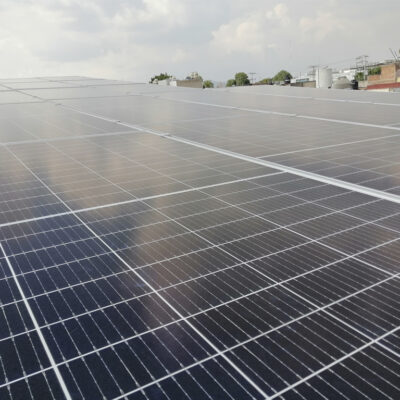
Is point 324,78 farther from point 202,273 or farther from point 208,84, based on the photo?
point 208,84

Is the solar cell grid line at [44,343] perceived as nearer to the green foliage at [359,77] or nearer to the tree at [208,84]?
the green foliage at [359,77]

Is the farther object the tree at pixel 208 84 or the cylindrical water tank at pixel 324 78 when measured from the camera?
the tree at pixel 208 84

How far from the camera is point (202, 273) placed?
626 centimetres

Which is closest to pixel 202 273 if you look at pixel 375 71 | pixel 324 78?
pixel 324 78

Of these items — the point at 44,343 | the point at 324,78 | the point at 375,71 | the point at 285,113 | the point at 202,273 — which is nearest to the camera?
the point at 44,343

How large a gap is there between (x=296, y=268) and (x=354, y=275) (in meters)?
0.72

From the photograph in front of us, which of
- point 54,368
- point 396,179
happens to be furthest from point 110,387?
point 396,179

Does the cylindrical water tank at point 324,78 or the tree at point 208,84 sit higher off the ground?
the cylindrical water tank at point 324,78

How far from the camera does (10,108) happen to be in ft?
84.8

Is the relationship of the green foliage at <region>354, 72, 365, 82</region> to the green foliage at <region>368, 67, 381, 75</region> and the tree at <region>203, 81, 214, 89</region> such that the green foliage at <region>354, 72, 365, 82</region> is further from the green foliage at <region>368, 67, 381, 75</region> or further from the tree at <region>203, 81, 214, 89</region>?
the tree at <region>203, 81, 214, 89</region>

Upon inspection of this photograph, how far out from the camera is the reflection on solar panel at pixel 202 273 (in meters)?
4.33

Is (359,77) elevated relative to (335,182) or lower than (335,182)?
lower

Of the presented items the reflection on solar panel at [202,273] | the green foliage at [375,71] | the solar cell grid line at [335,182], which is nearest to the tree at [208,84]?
the green foliage at [375,71]

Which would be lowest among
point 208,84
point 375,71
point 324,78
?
point 208,84
